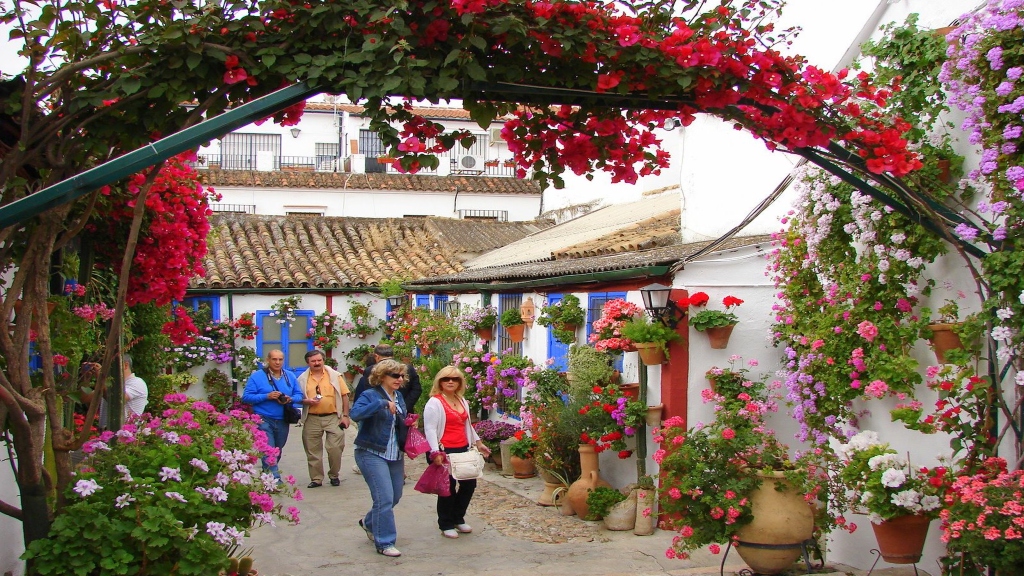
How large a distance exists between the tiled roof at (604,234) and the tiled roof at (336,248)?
1.87 metres

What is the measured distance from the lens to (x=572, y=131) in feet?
16.7

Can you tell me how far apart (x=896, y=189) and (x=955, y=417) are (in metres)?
1.38

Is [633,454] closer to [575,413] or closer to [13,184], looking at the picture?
[575,413]

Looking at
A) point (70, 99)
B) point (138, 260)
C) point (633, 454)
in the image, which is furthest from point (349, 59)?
point (633, 454)

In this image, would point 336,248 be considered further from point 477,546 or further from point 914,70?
point 914,70

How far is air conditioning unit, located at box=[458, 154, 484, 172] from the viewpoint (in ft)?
98.7

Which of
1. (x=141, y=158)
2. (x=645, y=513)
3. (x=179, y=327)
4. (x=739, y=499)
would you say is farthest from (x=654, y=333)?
(x=141, y=158)

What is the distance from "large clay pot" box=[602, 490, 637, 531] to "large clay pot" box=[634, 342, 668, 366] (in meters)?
1.29

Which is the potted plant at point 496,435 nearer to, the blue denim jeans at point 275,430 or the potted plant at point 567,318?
the potted plant at point 567,318

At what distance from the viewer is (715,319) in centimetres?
878

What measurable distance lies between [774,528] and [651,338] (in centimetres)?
254

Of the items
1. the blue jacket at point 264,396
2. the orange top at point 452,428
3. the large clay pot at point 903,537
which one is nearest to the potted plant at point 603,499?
the orange top at point 452,428

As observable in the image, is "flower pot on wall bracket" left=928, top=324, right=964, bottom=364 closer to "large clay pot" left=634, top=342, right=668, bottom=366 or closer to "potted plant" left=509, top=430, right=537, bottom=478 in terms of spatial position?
"large clay pot" left=634, top=342, right=668, bottom=366

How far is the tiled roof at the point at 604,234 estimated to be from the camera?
12211 mm
